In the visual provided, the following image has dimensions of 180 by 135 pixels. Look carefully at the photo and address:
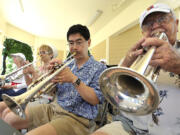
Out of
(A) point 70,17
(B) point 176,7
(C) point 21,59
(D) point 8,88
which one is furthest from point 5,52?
(B) point 176,7

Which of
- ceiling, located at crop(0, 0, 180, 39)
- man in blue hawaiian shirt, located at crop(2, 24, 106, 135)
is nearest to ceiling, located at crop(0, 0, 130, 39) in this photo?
ceiling, located at crop(0, 0, 180, 39)

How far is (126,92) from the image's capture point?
615 mm

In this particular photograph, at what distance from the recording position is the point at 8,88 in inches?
69.1

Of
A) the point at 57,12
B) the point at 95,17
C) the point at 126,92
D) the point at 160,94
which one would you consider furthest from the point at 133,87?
the point at 57,12

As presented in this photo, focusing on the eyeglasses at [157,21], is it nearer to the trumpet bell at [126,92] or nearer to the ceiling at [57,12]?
the trumpet bell at [126,92]

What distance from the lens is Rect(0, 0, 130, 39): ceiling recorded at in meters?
3.11

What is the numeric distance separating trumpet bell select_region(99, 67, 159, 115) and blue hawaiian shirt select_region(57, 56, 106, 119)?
0.85 feet

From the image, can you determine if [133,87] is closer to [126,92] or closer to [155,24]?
[126,92]

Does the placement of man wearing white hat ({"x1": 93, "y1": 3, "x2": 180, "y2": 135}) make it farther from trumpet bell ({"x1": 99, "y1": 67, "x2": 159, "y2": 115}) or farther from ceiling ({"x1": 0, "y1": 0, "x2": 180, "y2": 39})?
ceiling ({"x1": 0, "y1": 0, "x2": 180, "y2": 39})

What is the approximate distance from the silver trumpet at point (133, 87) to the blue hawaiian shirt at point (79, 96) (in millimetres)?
264

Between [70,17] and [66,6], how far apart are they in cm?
52

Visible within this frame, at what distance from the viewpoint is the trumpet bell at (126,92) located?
0.54m

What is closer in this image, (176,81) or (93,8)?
(176,81)

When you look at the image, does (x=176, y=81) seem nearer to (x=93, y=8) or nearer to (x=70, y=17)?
(x=93, y=8)
